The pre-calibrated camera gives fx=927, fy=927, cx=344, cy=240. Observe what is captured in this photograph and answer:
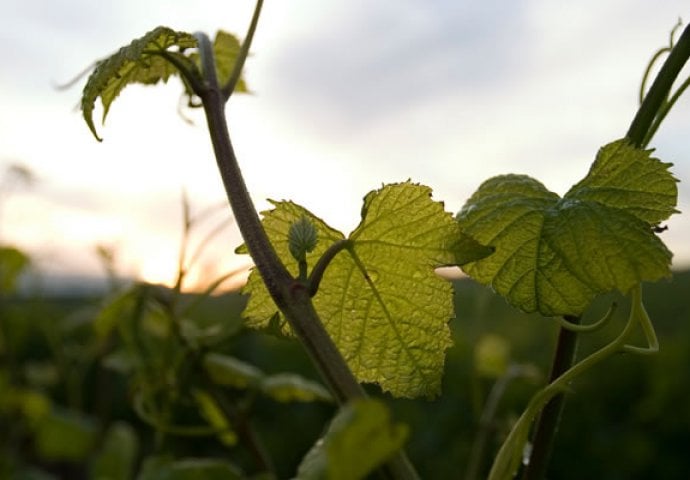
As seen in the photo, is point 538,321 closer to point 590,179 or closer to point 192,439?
point 192,439

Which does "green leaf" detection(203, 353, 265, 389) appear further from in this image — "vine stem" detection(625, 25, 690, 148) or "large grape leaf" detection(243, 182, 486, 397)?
"vine stem" detection(625, 25, 690, 148)

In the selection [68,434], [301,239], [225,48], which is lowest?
[68,434]

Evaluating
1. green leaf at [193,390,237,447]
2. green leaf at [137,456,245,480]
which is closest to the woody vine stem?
green leaf at [137,456,245,480]

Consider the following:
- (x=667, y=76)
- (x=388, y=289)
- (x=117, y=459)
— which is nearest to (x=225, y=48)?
(x=388, y=289)

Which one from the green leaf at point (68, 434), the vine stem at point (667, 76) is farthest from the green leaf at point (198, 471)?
the green leaf at point (68, 434)

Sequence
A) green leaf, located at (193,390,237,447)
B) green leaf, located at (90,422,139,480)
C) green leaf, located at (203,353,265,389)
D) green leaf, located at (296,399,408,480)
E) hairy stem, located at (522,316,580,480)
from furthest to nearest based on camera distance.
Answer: green leaf, located at (90,422,139,480) → green leaf, located at (193,390,237,447) → green leaf, located at (203,353,265,389) → hairy stem, located at (522,316,580,480) → green leaf, located at (296,399,408,480)

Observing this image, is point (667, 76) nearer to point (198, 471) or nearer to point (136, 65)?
point (136, 65)
